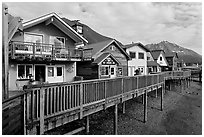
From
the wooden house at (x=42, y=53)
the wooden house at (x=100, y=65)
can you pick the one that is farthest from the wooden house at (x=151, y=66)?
the wooden house at (x=42, y=53)

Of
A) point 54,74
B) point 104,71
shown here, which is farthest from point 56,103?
point 104,71

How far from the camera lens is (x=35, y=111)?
5160 mm

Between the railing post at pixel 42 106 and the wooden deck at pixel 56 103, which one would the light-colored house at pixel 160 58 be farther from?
the railing post at pixel 42 106

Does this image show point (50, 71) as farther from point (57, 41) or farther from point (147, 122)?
point (147, 122)

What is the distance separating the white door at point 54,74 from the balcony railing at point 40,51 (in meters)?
1.57

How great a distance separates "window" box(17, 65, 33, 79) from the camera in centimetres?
1315

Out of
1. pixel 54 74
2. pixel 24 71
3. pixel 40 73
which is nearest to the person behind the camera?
pixel 24 71

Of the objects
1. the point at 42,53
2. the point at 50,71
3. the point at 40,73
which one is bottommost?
the point at 40,73

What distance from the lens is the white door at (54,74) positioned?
14.9 metres

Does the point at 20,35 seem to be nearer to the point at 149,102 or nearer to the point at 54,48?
the point at 54,48

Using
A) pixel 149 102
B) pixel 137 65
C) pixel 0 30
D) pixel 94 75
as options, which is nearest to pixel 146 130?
pixel 149 102

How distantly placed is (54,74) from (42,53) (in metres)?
2.55

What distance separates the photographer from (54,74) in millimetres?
15273

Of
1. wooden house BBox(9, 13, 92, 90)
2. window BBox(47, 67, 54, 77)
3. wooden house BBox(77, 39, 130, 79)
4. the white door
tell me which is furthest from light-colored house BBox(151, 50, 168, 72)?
window BBox(47, 67, 54, 77)
